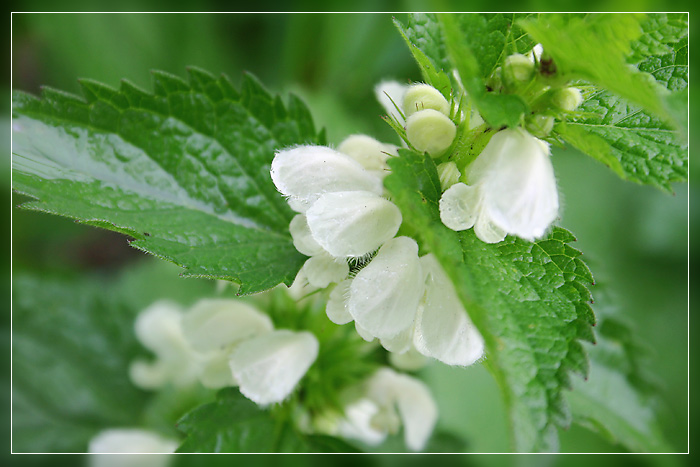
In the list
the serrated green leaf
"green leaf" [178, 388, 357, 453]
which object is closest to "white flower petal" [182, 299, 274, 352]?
"green leaf" [178, 388, 357, 453]

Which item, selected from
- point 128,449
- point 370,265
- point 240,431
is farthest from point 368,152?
point 128,449

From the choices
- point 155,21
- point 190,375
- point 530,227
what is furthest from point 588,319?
point 155,21

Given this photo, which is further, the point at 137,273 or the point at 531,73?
the point at 137,273

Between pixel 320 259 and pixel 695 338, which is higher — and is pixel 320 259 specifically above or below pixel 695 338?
above

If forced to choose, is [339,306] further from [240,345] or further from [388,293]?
[240,345]

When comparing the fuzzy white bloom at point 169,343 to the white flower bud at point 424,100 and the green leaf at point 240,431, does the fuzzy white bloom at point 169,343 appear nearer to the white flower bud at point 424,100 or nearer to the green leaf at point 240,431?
the green leaf at point 240,431

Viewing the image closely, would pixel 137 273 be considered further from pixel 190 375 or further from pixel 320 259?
pixel 320 259

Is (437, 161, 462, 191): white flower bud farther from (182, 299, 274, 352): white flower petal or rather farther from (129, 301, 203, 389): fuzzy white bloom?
(129, 301, 203, 389): fuzzy white bloom
